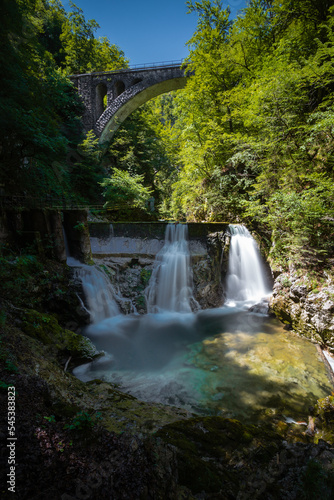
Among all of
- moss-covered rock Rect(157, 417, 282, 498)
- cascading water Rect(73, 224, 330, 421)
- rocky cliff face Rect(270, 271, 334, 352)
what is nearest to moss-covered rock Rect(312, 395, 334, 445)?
cascading water Rect(73, 224, 330, 421)

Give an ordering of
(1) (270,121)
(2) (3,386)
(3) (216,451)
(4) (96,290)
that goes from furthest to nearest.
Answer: (4) (96,290)
(1) (270,121)
(3) (216,451)
(2) (3,386)

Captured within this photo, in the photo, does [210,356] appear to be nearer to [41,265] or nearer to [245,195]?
[41,265]

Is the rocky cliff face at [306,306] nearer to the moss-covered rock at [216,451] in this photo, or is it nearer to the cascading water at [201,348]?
the cascading water at [201,348]

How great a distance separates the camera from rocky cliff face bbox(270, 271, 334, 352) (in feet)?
18.9

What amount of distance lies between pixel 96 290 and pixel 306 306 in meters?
7.34

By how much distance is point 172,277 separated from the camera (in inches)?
380

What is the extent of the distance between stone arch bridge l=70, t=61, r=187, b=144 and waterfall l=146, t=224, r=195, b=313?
13113mm

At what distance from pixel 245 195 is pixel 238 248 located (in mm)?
3014

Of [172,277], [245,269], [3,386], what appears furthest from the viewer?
[245,269]

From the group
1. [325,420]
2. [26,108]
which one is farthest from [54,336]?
[26,108]

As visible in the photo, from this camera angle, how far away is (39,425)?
1675mm

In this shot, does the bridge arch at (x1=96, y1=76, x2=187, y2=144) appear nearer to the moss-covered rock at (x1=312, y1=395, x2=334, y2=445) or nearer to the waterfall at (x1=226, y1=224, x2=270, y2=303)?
the waterfall at (x1=226, y1=224, x2=270, y2=303)

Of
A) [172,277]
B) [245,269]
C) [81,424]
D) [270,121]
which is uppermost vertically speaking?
[270,121]

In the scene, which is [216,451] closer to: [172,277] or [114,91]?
[172,277]
